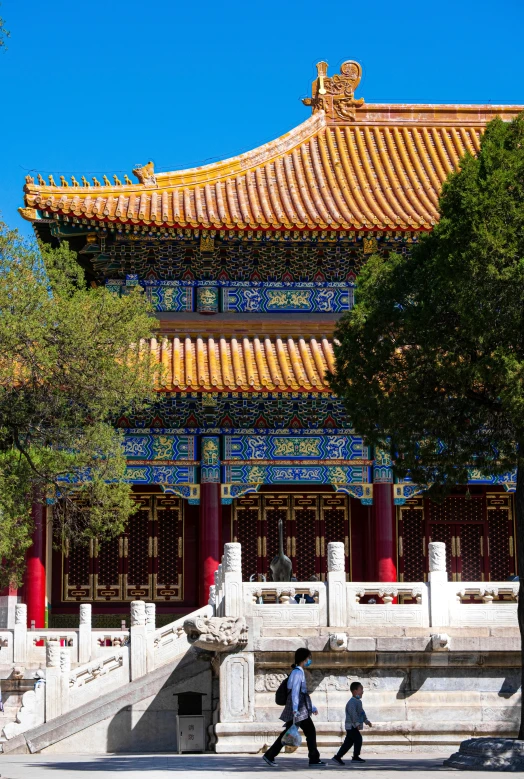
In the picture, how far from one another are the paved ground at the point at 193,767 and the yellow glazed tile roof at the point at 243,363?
9.22 meters

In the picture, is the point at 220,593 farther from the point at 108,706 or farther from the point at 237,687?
the point at 108,706

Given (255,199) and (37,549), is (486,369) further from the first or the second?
(255,199)

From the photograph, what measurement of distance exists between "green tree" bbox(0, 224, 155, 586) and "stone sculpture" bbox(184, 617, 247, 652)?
2599mm

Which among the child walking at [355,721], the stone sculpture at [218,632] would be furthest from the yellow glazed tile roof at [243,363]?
the child walking at [355,721]

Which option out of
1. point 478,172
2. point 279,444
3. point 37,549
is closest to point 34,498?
point 37,549

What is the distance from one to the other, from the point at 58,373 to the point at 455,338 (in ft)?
19.6

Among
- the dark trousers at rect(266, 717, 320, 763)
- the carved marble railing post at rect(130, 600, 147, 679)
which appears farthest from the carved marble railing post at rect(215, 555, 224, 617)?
the dark trousers at rect(266, 717, 320, 763)

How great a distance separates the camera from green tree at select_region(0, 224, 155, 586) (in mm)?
18391

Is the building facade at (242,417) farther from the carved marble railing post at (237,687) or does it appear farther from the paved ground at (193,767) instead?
the paved ground at (193,767)

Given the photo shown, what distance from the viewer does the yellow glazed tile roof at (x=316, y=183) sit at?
27656mm

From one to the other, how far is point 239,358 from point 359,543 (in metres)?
4.60

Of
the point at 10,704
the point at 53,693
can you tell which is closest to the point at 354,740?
the point at 53,693

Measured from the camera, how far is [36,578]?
2556 cm

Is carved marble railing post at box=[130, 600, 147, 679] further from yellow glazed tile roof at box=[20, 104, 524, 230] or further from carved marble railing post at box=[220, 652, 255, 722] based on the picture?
yellow glazed tile roof at box=[20, 104, 524, 230]
